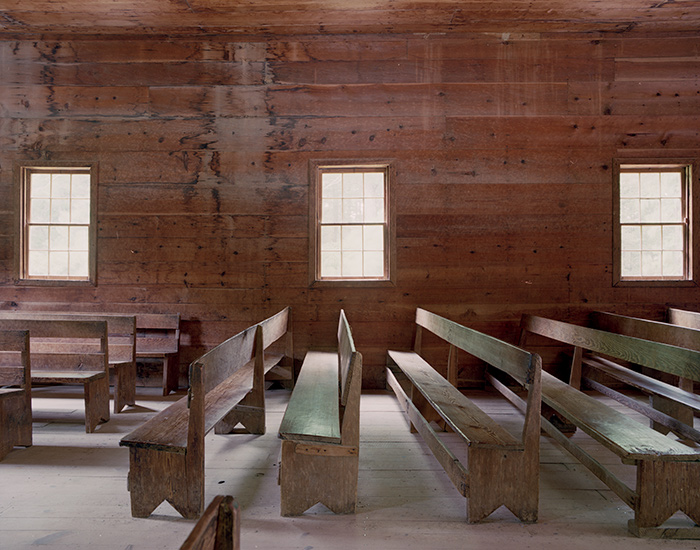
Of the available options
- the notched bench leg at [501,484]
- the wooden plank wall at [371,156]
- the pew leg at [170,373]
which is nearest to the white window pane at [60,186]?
the wooden plank wall at [371,156]

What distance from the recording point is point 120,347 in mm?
4207

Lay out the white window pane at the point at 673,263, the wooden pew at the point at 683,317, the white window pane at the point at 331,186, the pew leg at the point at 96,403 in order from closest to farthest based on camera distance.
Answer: the pew leg at the point at 96,403 → the wooden pew at the point at 683,317 → the white window pane at the point at 673,263 → the white window pane at the point at 331,186

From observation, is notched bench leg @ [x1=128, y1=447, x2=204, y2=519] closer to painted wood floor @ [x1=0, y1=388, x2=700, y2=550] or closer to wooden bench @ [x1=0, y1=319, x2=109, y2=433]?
painted wood floor @ [x1=0, y1=388, x2=700, y2=550]

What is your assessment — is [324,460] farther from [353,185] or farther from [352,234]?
[353,185]

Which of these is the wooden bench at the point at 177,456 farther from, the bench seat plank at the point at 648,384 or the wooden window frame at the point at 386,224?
the bench seat plank at the point at 648,384

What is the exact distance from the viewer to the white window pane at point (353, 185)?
4.72m

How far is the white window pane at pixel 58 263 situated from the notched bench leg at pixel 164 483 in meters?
3.65

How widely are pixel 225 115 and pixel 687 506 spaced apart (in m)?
4.92

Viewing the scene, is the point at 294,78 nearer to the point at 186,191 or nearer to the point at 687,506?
the point at 186,191

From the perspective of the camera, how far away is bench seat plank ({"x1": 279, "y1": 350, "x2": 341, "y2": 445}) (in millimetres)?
1997

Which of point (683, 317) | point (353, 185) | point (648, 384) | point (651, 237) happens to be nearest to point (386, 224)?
point (353, 185)

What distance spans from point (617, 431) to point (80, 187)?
5.49 meters

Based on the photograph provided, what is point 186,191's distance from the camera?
183 inches

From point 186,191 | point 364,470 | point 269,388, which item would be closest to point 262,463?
point 364,470
